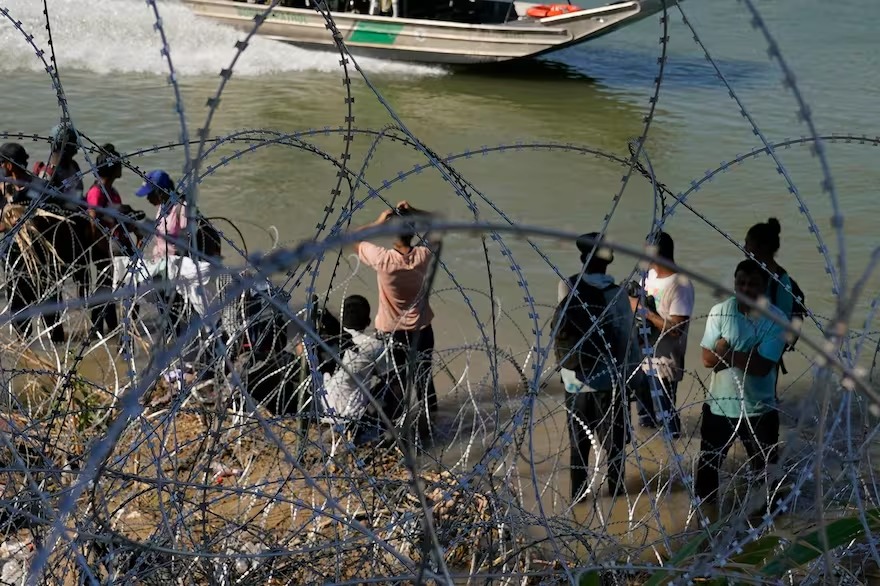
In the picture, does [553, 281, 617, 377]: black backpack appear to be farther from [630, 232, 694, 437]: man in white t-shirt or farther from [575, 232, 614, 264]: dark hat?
[630, 232, 694, 437]: man in white t-shirt

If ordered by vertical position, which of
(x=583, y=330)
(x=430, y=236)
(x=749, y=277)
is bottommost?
(x=583, y=330)

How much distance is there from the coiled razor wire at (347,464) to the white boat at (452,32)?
38.0ft

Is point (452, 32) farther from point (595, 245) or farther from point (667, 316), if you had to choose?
point (595, 245)

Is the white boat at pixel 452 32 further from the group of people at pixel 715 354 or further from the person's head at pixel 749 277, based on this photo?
the person's head at pixel 749 277

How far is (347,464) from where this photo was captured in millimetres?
4484

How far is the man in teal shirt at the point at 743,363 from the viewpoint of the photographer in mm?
4527

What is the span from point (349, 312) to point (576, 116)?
1166 centimetres

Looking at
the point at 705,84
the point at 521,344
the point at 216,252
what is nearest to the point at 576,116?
the point at 705,84

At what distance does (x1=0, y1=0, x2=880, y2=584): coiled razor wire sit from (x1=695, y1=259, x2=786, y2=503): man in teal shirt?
1.06ft

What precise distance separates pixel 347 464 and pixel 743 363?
5.84 feet

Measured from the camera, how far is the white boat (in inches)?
691

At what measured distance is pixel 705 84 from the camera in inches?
680

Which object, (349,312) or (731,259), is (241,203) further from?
(349,312)

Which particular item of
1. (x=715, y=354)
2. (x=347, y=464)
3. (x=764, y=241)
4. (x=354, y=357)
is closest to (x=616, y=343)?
(x=715, y=354)
